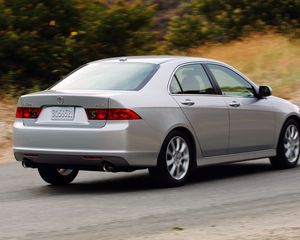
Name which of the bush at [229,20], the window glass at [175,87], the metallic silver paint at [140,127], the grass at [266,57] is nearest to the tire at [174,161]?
the metallic silver paint at [140,127]

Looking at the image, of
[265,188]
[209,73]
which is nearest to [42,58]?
[209,73]

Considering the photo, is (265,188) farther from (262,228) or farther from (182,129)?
(262,228)

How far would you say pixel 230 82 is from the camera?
12117 millimetres

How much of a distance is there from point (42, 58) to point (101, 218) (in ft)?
37.5

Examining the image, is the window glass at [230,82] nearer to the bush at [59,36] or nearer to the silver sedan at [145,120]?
the silver sedan at [145,120]

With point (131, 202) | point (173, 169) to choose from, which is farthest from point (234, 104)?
point (131, 202)

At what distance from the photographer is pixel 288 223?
27.3ft

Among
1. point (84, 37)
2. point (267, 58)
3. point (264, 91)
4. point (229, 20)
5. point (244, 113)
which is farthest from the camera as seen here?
point (229, 20)

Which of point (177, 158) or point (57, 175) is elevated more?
point (177, 158)

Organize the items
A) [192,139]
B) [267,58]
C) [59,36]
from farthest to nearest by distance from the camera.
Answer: [267,58], [59,36], [192,139]

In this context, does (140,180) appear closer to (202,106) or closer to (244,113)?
(202,106)

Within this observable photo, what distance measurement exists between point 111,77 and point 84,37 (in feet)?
33.3

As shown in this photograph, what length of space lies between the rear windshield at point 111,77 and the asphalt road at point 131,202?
4.03 ft

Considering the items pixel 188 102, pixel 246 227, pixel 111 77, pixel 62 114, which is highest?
pixel 111 77
